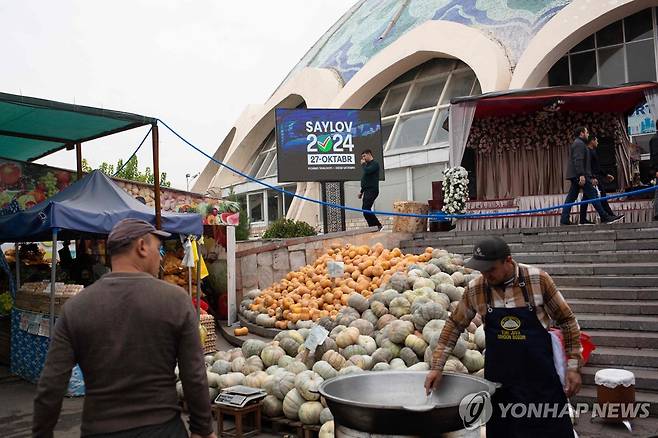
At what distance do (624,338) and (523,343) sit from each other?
4.01 m

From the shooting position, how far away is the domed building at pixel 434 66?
63.3 feet

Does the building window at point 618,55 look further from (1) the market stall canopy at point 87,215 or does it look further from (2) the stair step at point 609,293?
(1) the market stall canopy at point 87,215

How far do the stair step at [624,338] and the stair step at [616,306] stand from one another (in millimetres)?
412

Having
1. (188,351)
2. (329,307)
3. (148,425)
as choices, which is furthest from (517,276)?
(329,307)

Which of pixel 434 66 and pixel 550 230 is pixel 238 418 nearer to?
pixel 550 230

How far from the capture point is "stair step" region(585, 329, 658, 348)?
6410mm

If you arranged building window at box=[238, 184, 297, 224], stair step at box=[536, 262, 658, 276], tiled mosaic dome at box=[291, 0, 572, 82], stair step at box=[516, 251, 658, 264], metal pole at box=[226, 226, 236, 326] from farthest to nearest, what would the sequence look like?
building window at box=[238, 184, 297, 224] < tiled mosaic dome at box=[291, 0, 572, 82] < metal pole at box=[226, 226, 236, 326] < stair step at box=[516, 251, 658, 264] < stair step at box=[536, 262, 658, 276]

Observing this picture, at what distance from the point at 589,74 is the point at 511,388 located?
19349mm

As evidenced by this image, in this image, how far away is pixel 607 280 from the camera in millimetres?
7902

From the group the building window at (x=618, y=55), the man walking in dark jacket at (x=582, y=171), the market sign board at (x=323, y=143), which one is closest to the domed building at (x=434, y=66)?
the building window at (x=618, y=55)

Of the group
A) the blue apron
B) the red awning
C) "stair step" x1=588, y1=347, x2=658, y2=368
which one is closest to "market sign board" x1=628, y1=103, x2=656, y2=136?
the red awning

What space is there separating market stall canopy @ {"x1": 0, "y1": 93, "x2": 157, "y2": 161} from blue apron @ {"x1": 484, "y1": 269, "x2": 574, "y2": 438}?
217 inches

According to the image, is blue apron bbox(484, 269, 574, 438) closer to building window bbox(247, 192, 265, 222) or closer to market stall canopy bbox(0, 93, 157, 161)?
market stall canopy bbox(0, 93, 157, 161)

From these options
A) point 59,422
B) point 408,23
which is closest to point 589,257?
point 59,422
